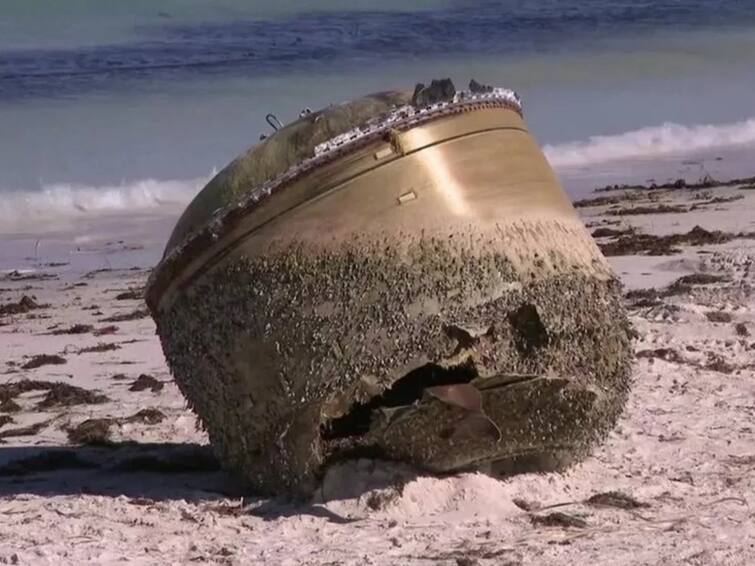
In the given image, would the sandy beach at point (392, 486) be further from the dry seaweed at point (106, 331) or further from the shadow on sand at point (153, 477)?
the dry seaweed at point (106, 331)

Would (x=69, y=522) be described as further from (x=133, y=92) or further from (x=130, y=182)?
(x=133, y=92)

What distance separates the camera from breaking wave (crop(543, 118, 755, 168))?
47.5ft

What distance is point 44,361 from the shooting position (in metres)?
7.46

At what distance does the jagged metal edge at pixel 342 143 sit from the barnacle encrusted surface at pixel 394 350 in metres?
0.11

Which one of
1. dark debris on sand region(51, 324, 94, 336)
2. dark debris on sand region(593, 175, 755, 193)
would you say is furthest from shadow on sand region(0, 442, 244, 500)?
dark debris on sand region(593, 175, 755, 193)

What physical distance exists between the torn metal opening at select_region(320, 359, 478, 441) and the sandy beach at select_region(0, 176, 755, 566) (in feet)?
0.35

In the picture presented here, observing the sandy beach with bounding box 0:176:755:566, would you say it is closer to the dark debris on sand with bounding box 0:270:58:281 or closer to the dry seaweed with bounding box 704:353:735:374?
the dry seaweed with bounding box 704:353:735:374

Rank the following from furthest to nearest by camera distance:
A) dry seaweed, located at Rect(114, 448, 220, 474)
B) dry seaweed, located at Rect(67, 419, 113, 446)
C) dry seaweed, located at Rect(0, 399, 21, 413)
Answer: dry seaweed, located at Rect(0, 399, 21, 413) → dry seaweed, located at Rect(67, 419, 113, 446) → dry seaweed, located at Rect(114, 448, 220, 474)

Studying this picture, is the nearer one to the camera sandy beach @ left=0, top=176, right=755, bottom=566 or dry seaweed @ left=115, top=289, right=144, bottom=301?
sandy beach @ left=0, top=176, right=755, bottom=566

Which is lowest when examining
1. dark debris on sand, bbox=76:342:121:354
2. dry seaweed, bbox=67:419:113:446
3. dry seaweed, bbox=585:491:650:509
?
dry seaweed, bbox=585:491:650:509

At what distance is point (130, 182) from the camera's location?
13930 millimetres

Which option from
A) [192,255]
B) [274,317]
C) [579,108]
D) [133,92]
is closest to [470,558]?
[274,317]

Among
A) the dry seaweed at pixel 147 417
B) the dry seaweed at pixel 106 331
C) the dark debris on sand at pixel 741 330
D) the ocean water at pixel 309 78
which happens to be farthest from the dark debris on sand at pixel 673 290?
the ocean water at pixel 309 78

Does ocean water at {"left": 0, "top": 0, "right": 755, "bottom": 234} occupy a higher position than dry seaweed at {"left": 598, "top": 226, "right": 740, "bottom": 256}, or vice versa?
ocean water at {"left": 0, "top": 0, "right": 755, "bottom": 234}
